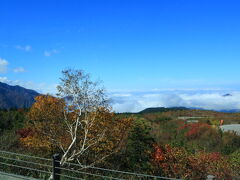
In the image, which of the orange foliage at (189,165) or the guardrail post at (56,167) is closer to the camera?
the guardrail post at (56,167)

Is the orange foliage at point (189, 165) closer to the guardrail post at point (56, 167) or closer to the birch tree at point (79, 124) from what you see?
the birch tree at point (79, 124)

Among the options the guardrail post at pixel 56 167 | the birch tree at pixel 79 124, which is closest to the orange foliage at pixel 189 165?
the birch tree at pixel 79 124

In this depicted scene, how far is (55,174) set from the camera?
5.68 metres

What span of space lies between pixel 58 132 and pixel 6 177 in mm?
4742

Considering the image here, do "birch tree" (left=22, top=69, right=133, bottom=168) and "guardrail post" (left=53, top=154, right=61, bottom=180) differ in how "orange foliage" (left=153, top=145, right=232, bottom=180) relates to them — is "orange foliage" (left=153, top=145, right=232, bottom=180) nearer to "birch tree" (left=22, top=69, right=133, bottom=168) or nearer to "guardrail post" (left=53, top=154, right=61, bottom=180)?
"birch tree" (left=22, top=69, right=133, bottom=168)

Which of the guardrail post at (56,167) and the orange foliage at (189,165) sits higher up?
the guardrail post at (56,167)

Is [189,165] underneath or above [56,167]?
underneath

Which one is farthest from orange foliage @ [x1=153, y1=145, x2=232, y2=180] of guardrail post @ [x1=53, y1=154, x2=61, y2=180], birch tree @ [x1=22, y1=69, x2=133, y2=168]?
guardrail post @ [x1=53, y1=154, x2=61, y2=180]

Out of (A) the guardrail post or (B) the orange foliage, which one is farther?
(B) the orange foliage

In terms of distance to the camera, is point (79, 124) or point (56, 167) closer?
point (56, 167)

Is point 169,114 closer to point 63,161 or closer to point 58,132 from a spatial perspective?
point 58,132

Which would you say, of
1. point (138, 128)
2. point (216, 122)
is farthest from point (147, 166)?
point (216, 122)

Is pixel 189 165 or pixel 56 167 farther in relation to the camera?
pixel 189 165

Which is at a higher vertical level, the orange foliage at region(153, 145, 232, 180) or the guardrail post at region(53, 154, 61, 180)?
the guardrail post at region(53, 154, 61, 180)
